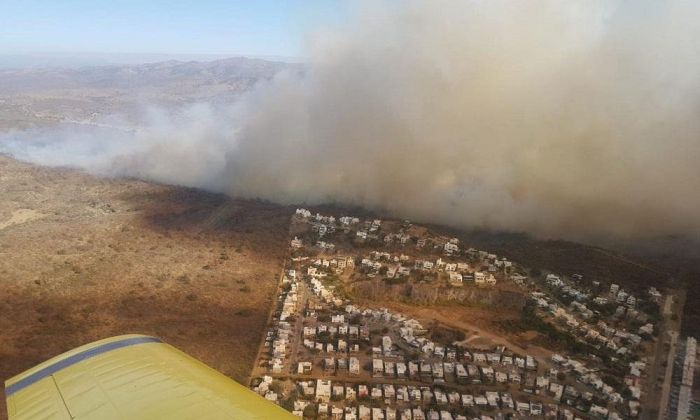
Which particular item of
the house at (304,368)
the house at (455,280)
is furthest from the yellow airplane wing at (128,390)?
the house at (455,280)

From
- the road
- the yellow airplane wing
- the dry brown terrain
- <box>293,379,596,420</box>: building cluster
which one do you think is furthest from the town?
the yellow airplane wing

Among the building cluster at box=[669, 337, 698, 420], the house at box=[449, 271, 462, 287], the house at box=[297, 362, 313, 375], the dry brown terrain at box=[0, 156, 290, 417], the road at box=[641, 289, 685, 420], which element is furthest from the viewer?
the house at box=[449, 271, 462, 287]

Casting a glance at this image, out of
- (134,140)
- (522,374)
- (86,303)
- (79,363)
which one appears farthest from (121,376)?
(134,140)

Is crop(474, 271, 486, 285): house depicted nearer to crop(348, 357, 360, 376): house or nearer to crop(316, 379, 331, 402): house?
crop(348, 357, 360, 376): house

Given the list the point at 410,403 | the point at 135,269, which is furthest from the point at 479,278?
the point at 135,269

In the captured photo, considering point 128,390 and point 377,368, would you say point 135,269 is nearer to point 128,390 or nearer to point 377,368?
point 377,368

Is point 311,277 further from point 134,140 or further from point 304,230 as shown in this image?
point 134,140

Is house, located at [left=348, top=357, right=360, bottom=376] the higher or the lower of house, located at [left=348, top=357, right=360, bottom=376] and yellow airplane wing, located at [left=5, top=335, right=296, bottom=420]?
Result: the lower
